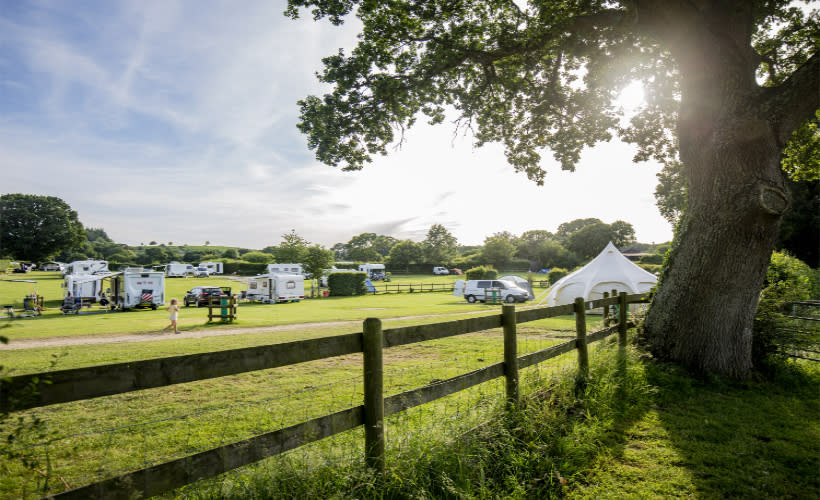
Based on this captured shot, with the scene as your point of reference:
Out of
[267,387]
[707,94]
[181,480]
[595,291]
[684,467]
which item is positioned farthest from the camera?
[595,291]

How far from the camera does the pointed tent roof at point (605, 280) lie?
17.8 metres

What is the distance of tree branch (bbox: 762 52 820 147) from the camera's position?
5355mm

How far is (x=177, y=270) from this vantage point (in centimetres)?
6031

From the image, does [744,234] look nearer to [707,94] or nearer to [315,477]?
[707,94]

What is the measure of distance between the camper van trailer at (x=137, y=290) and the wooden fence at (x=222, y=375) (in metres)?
25.7

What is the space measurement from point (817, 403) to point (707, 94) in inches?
180

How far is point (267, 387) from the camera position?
678 centimetres

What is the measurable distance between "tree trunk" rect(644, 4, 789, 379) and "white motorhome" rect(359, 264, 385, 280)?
54592mm

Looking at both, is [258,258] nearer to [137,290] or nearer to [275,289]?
[275,289]

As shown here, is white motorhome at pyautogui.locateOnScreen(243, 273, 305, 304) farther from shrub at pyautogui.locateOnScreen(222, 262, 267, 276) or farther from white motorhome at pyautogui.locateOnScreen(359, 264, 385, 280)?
shrub at pyautogui.locateOnScreen(222, 262, 267, 276)

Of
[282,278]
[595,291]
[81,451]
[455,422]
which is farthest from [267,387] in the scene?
[282,278]

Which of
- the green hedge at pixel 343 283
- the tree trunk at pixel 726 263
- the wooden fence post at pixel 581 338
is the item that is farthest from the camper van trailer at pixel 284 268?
the wooden fence post at pixel 581 338

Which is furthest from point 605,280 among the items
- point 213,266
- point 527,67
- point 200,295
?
point 213,266

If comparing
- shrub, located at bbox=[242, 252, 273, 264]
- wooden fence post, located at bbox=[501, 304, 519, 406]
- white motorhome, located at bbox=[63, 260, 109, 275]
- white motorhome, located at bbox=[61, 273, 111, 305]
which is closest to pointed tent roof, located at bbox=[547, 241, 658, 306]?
wooden fence post, located at bbox=[501, 304, 519, 406]
